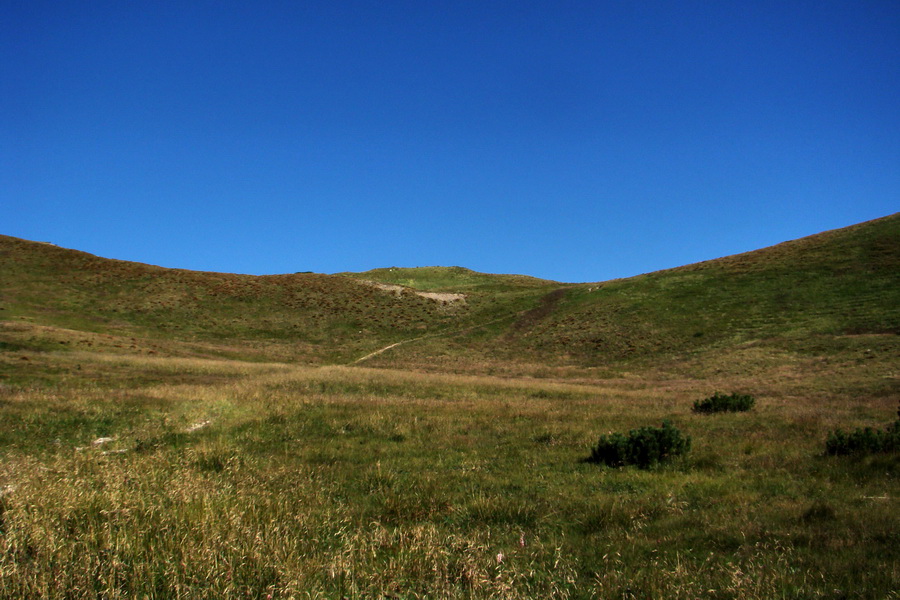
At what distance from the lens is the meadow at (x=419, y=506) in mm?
4547

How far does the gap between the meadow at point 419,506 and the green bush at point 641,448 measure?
476 mm

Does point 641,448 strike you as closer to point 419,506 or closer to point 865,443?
point 865,443

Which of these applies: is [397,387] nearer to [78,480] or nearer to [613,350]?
[78,480]

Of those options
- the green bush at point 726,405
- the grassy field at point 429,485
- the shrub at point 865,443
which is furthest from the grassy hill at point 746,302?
the shrub at point 865,443

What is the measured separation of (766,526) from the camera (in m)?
6.65

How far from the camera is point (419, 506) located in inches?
297

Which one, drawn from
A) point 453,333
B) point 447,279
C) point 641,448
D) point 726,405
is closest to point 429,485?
point 641,448

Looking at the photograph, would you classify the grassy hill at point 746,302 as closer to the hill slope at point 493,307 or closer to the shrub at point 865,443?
the hill slope at point 493,307

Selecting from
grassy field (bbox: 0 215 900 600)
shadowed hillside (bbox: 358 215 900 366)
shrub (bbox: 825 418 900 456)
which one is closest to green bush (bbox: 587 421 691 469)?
grassy field (bbox: 0 215 900 600)

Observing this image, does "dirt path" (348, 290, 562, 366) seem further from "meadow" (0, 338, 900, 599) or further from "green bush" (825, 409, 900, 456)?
"green bush" (825, 409, 900, 456)

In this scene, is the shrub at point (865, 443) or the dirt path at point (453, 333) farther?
the dirt path at point (453, 333)

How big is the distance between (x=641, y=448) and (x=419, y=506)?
18.8 feet

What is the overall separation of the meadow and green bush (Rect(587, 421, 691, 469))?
476 mm

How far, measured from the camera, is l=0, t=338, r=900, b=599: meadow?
4.55 m
